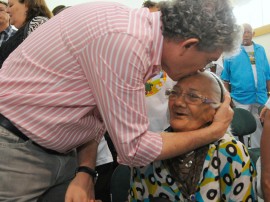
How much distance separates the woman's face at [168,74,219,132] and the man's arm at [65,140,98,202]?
400 mm

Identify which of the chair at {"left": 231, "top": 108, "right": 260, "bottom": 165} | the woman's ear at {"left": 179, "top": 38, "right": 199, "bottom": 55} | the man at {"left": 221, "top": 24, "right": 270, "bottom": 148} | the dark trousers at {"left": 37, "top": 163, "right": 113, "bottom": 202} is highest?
the woman's ear at {"left": 179, "top": 38, "right": 199, "bottom": 55}

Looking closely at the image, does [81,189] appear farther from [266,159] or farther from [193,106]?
[266,159]

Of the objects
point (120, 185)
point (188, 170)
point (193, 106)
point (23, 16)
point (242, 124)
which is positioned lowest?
point (242, 124)

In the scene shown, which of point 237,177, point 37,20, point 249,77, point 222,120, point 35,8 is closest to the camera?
point 222,120

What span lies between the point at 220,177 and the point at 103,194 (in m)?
0.92

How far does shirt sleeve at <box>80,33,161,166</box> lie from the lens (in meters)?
0.93

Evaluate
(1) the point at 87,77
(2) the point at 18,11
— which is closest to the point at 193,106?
(1) the point at 87,77

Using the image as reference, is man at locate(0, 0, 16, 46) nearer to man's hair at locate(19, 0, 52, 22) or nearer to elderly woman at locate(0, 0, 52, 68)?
elderly woman at locate(0, 0, 52, 68)

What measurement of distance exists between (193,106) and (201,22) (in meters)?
0.57

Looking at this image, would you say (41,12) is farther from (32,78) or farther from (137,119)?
(137,119)

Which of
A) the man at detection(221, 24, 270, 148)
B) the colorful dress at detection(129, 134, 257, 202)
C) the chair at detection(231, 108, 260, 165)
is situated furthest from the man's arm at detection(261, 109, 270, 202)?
the man at detection(221, 24, 270, 148)

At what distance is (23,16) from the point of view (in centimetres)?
221

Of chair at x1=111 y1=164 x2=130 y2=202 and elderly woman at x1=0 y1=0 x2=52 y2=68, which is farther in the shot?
elderly woman at x1=0 y1=0 x2=52 y2=68

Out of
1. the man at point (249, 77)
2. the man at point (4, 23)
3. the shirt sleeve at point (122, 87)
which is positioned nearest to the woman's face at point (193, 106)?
the shirt sleeve at point (122, 87)
